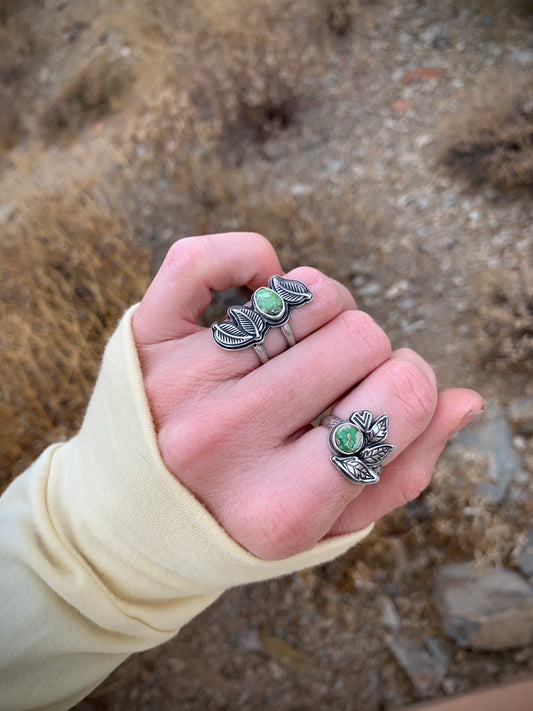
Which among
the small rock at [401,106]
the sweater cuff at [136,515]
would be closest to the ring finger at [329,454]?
the sweater cuff at [136,515]

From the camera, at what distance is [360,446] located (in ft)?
3.29

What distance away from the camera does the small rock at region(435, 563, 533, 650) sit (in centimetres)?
176

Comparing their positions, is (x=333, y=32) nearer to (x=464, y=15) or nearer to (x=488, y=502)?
(x=464, y=15)

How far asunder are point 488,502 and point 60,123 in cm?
416

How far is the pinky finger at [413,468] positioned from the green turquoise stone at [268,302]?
1.41 feet

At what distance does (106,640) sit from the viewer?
1.18 metres

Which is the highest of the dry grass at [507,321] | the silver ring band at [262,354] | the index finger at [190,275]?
the index finger at [190,275]

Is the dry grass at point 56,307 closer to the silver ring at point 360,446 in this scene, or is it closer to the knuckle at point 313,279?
the knuckle at point 313,279

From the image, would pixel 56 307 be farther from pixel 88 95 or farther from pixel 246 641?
pixel 88 95

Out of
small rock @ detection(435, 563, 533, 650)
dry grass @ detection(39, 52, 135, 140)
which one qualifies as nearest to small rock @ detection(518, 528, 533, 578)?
small rock @ detection(435, 563, 533, 650)

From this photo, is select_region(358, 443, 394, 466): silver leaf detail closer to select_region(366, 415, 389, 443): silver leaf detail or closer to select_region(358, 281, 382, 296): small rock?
select_region(366, 415, 389, 443): silver leaf detail

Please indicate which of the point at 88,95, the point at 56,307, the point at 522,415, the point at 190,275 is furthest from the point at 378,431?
the point at 88,95

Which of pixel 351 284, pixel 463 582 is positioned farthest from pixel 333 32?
pixel 463 582

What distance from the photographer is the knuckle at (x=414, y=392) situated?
1080mm
